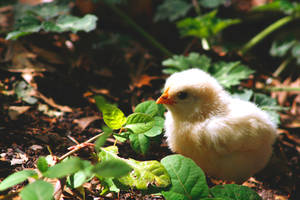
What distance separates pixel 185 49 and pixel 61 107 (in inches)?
73.2

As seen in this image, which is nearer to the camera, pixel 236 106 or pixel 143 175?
pixel 143 175

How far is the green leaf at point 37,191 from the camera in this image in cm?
117

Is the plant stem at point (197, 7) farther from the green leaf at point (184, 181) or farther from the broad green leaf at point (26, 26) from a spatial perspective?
the green leaf at point (184, 181)

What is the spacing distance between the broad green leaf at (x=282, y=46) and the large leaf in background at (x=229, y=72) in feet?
3.65

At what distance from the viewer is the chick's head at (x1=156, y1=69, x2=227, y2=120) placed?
202cm

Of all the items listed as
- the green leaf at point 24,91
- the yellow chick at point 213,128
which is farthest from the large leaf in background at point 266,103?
the green leaf at point 24,91

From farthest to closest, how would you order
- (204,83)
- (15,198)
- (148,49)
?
1. (148,49)
2. (204,83)
3. (15,198)

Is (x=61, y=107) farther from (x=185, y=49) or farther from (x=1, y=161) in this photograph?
(x=185, y=49)

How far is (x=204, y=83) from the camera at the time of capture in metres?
2.05

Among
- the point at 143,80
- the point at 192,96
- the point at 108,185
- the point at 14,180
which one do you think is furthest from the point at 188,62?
the point at 14,180

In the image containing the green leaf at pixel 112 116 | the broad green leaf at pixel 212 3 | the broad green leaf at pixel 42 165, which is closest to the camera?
the broad green leaf at pixel 42 165

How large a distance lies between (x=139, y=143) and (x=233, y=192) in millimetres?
612

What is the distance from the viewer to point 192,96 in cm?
206

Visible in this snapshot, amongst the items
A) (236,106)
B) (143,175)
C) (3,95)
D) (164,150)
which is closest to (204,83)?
(236,106)
